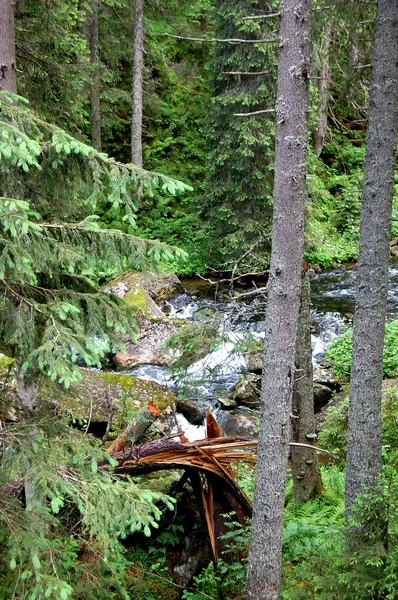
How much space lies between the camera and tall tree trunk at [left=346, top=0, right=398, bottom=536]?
4.73m

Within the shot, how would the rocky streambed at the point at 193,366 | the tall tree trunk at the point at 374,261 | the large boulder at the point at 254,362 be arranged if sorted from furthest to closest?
the large boulder at the point at 254,362 → the rocky streambed at the point at 193,366 → the tall tree trunk at the point at 374,261

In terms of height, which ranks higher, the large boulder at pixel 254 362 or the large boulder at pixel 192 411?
the large boulder at pixel 254 362

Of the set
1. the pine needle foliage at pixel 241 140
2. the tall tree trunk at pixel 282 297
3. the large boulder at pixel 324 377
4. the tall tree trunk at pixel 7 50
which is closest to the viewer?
the tall tree trunk at pixel 282 297

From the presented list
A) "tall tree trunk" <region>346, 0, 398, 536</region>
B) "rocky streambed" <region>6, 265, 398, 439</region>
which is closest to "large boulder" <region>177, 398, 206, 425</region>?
"rocky streambed" <region>6, 265, 398, 439</region>

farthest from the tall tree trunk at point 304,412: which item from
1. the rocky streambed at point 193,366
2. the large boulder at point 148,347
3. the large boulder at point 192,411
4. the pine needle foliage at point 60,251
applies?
the large boulder at point 148,347

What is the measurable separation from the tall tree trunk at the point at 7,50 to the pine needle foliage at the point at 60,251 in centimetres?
95

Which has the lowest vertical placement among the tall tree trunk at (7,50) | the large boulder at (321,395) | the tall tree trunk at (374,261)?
the large boulder at (321,395)

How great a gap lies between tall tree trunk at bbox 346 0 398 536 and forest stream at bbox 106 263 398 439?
533 centimetres

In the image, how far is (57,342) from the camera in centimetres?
347

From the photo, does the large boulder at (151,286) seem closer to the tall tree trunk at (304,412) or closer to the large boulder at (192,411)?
the large boulder at (192,411)

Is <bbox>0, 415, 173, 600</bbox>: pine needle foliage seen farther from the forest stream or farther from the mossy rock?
the forest stream

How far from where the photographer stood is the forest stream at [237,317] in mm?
11531

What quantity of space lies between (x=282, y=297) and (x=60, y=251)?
6.44 ft

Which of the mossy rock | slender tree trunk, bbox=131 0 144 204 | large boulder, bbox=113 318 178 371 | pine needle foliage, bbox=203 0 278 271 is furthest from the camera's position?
slender tree trunk, bbox=131 0 144 204
